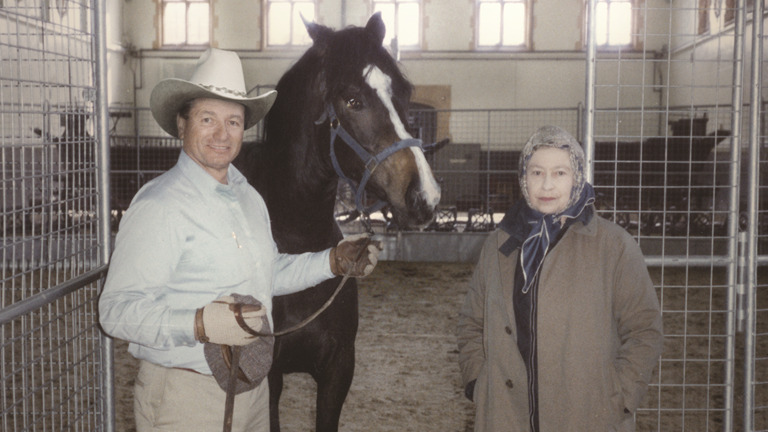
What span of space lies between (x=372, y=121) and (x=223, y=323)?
1.07 meters

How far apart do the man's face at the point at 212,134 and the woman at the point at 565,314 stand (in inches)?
32.3

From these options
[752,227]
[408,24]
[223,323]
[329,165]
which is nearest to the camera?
[223,323]

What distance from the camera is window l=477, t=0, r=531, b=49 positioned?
16.7 meters

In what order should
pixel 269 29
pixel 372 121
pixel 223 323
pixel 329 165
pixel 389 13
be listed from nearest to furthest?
pixel 223 323 → pixel 372 121 → pixel 329 165 → pixel 389 13 → pixel 269 29

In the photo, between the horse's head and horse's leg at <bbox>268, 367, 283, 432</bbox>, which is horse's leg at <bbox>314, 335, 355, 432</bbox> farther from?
the horse's head

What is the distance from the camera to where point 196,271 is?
5.30 feet

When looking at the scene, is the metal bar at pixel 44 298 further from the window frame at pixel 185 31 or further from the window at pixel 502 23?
the window frame at pixel 185 31

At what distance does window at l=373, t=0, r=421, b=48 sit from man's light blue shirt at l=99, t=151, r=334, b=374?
609 inches

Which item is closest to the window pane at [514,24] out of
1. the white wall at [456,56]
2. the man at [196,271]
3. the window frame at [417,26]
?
the white wall at [456,56]

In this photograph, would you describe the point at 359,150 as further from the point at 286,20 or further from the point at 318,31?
the point at 286,20

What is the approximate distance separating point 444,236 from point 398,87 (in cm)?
750

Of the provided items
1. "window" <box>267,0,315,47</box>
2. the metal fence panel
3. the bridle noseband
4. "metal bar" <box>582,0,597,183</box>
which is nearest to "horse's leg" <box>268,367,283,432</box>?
the metal fence panel

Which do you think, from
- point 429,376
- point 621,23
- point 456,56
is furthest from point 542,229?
point 621,23

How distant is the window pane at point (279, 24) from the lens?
16.9 m
